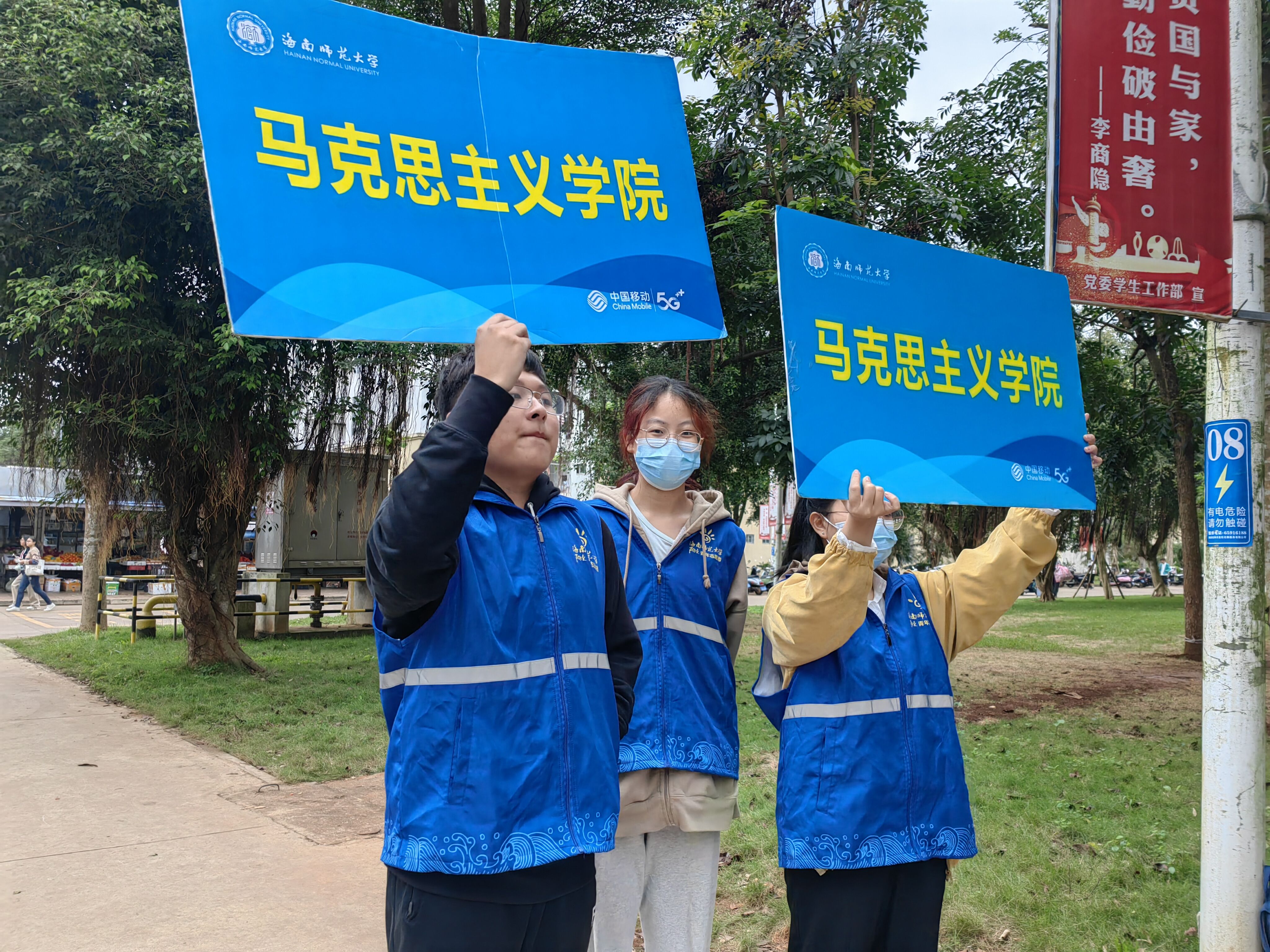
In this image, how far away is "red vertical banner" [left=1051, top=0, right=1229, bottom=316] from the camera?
9.89 ft

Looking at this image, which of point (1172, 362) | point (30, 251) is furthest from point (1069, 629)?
point (30, 251)

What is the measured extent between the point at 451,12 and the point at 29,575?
16.2 metres

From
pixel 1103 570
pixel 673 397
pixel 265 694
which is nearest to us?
pixel 673 397

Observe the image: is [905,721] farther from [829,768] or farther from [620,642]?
[620,642]

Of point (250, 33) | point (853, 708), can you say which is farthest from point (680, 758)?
point (250, 33)

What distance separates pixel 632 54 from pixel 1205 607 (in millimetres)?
2487

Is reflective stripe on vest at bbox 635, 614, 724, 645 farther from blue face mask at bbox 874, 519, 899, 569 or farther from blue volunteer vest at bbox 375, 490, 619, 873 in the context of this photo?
blue volunteer vest at bbox 375, 490, 619, 873

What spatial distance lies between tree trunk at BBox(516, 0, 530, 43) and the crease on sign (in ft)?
27.8

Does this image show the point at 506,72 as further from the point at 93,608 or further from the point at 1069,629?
the point at 1069,629

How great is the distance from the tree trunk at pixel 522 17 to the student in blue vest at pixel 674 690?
847cm

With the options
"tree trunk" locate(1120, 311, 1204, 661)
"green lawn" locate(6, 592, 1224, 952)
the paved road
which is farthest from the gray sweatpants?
the paved road

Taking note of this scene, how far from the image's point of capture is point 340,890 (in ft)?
12.9

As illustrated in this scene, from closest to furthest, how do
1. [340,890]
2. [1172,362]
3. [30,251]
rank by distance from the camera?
1. [340,890]
2. [30,251]
3. [1172,362]

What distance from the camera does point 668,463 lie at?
100.0 inches
